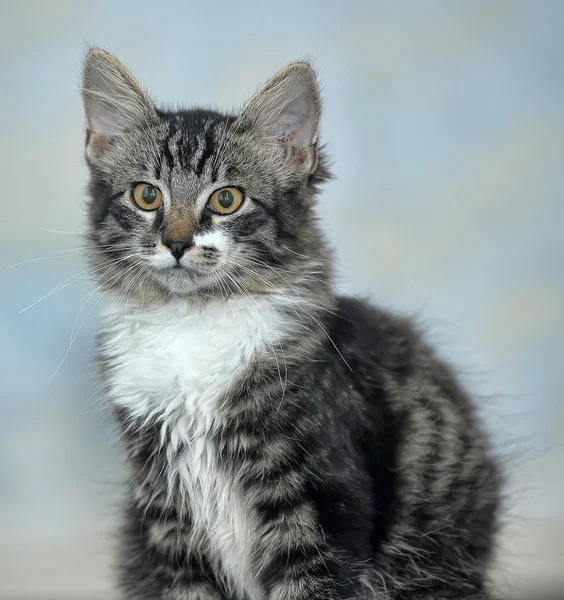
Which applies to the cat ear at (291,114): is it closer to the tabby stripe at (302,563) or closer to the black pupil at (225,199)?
the black pupil at (225,199)

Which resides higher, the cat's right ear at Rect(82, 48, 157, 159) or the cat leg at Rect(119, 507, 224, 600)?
the cat's right ear at Rect(82, 48, 157, 159)

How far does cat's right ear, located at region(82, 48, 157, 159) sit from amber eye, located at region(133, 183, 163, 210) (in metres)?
0.22

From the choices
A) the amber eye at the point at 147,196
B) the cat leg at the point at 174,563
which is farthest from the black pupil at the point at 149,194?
the cat leg at the point at 174,563

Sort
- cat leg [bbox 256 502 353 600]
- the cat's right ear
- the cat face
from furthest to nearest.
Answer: the cat's right ear
the cat face
cat leg [bbox 256 502 353 600]

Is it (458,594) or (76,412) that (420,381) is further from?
(76,412)

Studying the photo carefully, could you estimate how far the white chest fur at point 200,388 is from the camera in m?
2.21

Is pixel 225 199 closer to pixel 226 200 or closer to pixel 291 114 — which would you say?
pixel 226 200

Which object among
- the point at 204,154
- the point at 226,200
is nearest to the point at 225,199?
the point at 226,200

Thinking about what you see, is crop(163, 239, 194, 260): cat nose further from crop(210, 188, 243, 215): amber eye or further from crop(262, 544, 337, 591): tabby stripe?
crop(262, 544, 337, 591): tabby stripe

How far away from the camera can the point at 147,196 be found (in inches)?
89.1

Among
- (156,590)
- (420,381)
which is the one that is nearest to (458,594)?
(420,381)

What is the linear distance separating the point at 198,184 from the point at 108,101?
0.40 m

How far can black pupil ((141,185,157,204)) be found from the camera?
7.40 ft

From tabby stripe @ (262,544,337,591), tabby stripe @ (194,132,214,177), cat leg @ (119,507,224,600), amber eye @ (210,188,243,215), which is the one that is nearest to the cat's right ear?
tabby stripe @ (194,132,214,177)
